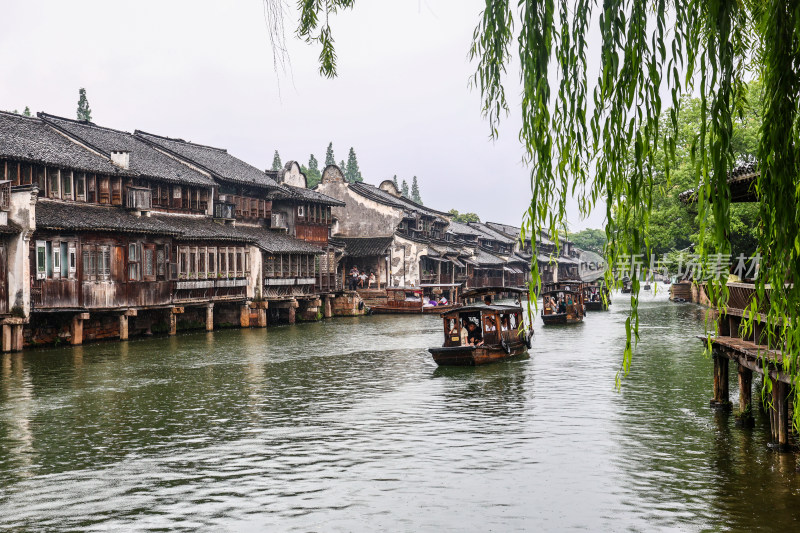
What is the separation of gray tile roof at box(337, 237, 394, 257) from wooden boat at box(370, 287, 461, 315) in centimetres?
476

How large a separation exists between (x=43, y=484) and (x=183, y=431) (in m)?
4.57

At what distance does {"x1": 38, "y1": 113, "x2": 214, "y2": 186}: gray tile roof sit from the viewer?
43.2 meters

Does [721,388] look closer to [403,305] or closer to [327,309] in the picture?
[327,309]

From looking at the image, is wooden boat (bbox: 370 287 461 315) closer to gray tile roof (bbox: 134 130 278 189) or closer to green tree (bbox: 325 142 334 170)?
gray tile roof (bbox: 134 130 278 189)

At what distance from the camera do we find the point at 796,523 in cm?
1052

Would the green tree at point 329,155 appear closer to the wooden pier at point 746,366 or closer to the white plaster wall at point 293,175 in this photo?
the white plaster wall at point 293,175

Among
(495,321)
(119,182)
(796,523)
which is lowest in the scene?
(796,523)

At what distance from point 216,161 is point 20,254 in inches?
907

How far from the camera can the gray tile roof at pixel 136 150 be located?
43250 millimetres

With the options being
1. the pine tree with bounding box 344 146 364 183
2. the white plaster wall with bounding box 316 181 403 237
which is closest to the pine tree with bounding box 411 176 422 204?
the pine tree with bounding box 344 146 364 183

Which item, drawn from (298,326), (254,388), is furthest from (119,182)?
(254,388)

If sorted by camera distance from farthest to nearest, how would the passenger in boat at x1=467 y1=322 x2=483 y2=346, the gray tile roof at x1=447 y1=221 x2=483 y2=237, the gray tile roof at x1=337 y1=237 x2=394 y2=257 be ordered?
the gray tile roof at x1=447 y1=221 x2=483 y2=237
the gray tile roof at x1=337 y1=237 x2=394 y2=257
the passenger in boat at x1=467 y1=322 x2=483 y2=346

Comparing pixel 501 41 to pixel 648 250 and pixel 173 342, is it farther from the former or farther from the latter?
pixel 173 342

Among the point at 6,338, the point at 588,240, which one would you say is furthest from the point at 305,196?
the point at 588,240
